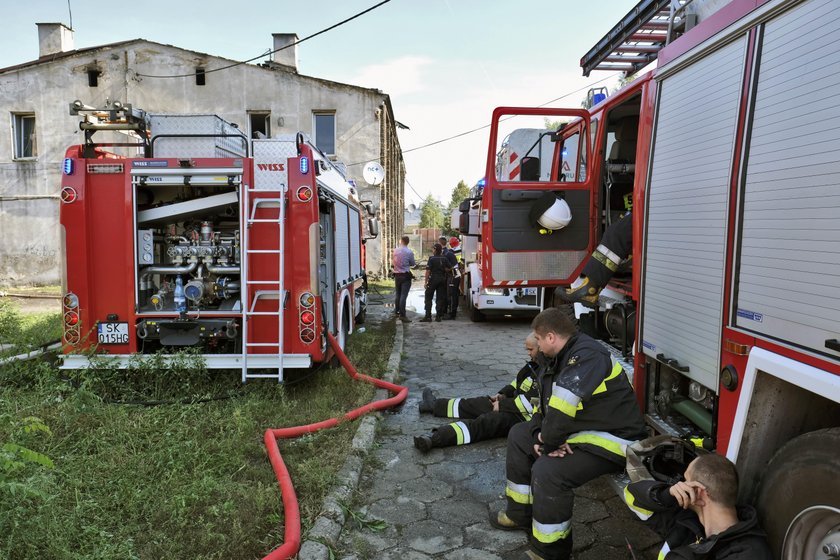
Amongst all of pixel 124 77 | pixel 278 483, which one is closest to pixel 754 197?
pixel 278 483

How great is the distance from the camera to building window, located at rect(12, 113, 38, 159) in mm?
18719

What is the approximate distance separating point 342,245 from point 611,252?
4.18m

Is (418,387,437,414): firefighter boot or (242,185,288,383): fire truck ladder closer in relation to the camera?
(242,185,288,383): fire truck ladder

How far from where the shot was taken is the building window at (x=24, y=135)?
18719 mm

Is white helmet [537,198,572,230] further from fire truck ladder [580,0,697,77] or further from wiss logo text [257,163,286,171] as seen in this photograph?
wiss logo text [257,163,286,171]

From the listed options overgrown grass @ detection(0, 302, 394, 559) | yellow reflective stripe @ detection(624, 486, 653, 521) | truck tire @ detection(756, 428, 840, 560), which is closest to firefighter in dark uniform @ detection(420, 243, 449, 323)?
overgrown grass @ detection(0, 302, 394, 559)

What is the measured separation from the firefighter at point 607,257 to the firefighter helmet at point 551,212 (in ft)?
2.42

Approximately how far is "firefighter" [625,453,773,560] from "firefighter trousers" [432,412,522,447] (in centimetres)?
219

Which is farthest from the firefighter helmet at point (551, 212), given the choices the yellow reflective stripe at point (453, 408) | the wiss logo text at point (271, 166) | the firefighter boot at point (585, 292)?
the wiss logo text at point (271, 166)

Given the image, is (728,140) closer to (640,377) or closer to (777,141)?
(777,141)

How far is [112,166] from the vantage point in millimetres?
5219

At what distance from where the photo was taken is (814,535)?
1.88 m

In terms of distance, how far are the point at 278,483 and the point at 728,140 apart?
3.15 meters

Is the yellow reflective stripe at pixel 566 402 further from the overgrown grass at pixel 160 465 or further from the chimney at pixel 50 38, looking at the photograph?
the chimney at pixel 50 38
